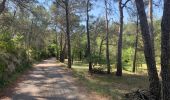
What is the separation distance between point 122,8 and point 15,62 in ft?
32.0

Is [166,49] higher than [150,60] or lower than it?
higher

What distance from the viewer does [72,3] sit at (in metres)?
40.0

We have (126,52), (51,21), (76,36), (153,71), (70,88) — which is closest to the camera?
(153,71)

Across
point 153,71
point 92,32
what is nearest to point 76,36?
point 92,32

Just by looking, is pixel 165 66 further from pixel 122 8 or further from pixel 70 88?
pixel 122 8

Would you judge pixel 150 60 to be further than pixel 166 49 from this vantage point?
Yes

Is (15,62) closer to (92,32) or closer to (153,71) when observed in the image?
(153,71)

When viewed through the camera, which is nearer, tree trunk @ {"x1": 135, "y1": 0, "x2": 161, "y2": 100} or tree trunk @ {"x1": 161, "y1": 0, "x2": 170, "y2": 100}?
tree trunk @ {"x1": 161, "y1": 0, "x2": 170, "y2": 100}

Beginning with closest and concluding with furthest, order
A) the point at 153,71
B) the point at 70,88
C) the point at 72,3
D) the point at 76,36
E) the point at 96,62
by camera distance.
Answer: the point at 153,71
the point at 70,88
the point at 96,62
the point at 72,3
the point at 76,36

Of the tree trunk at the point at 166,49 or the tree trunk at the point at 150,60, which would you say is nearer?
the tree trunk at the point at 166,49

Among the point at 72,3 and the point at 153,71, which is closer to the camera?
the point at 153,71

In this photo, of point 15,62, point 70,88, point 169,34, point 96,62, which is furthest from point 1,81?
point 96,62

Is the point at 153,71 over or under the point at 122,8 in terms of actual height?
under

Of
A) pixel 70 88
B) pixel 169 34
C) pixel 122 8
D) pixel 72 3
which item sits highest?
pixel 72 3
